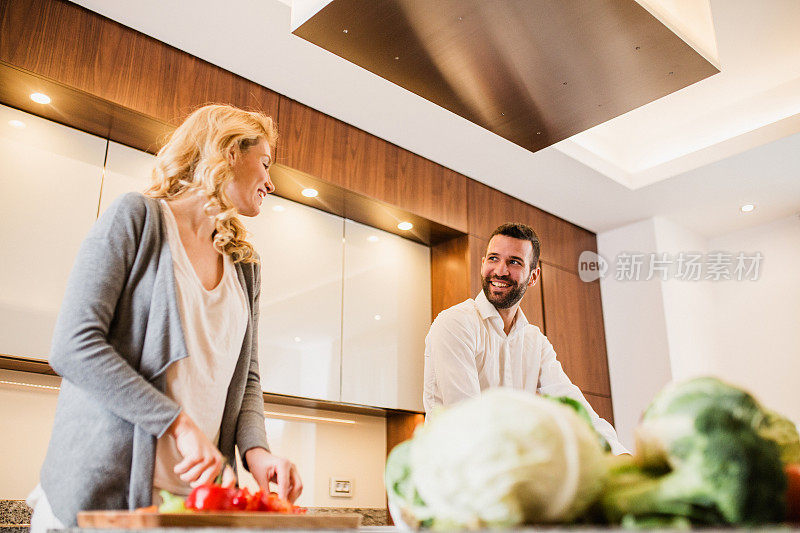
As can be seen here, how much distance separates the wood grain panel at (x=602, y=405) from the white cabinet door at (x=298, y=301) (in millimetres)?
1639

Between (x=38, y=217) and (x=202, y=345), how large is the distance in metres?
1.45

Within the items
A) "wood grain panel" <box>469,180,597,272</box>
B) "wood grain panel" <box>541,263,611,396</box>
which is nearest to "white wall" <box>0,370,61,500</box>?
"wood grain panel" <box>469,180,597,272</box>

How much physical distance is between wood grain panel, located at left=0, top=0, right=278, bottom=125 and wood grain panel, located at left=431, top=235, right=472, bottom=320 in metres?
1.31

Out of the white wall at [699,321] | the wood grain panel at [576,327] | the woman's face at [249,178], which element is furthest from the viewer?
the white wall at [699,321]

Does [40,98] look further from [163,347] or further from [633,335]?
[633,335]

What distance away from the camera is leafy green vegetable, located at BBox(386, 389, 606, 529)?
0.37 metres

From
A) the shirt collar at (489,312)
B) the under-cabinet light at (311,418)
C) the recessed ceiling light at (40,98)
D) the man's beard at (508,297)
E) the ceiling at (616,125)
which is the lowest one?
the under-cabinet light at (311,418)

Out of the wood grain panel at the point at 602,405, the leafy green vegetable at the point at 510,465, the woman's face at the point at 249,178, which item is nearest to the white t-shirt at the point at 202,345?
the woman's face at the point at 249,178

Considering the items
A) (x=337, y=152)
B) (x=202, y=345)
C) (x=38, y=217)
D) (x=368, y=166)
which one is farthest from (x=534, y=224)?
(x=202, y=345)

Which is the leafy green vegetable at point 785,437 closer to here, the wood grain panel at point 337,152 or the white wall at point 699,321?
the wood grain panel at point 337,152

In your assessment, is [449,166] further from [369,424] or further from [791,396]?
[791,396]

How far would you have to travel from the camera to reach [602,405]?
3.93 meters

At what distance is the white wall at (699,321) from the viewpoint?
3.90m

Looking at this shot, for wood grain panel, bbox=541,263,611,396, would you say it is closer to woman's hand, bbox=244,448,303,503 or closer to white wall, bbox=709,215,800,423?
white wall, bbox=709,215,800,423
